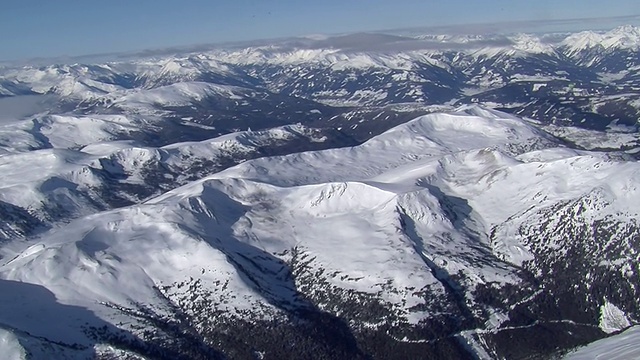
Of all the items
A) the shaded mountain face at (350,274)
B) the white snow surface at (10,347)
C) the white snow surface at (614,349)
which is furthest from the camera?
the shaded mountain face at (350,274)

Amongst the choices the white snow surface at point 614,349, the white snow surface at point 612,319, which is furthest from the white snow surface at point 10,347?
the white snow surface at point 612,319

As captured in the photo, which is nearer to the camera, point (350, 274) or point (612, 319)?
point (612, 319)

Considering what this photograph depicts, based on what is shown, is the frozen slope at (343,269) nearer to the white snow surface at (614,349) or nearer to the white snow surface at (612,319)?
the white snow surface at (612,319)

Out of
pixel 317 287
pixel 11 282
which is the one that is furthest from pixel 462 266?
pixel 11 282

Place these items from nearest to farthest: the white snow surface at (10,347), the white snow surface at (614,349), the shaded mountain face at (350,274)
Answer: the white snow surface at (10,347) < the white snow surface at (614,349) < the shaded mountain face at (350,274)

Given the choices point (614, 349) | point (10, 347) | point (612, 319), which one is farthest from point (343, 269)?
point (10, 347)

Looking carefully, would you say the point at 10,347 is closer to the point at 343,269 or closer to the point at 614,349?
the point at 343,269

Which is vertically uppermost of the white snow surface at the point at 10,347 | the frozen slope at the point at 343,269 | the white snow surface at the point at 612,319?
the white snow surface at the point at 10,347

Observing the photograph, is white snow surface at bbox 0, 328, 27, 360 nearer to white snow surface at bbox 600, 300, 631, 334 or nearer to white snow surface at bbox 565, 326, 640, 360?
white snow surface at bbox 565, 326, 640, 360

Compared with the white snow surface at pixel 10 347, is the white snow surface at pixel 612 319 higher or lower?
lower

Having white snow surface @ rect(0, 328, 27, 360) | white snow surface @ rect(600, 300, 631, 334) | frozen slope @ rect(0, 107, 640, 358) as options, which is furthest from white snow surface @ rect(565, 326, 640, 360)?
white snow surface @ rect(0, 328, 27, 360)
